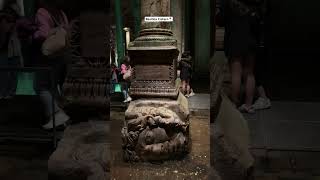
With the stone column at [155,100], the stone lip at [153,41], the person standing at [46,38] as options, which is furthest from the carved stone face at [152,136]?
the person standing at [46,38]

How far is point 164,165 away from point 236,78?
886mm

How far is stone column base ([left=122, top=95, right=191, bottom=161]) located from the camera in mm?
2430

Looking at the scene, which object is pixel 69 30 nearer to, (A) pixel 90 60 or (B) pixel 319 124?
(A) pixel 90 60

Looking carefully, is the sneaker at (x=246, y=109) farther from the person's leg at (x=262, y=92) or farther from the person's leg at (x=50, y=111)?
the person's leg at (x=50, y=111)

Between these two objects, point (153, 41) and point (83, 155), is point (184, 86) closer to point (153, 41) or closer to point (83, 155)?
point (153, 41)

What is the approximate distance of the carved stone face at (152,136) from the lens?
2428 millimetres

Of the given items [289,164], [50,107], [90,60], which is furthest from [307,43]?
[50,107]

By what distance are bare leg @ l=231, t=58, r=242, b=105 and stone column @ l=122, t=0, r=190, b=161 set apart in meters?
0.71

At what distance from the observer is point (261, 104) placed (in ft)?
6.66

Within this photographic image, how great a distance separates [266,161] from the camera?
1.99m

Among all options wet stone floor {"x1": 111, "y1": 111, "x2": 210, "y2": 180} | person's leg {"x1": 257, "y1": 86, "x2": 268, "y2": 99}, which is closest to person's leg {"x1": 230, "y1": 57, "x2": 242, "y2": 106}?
person's leg {"x1": 257, "y1": 86, "x2": 268, "y2": 99}

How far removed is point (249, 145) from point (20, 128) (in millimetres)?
1145

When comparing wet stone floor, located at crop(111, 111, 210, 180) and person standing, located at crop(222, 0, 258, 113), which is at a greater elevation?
person standing, located at crop(222, 0, 258, 113)

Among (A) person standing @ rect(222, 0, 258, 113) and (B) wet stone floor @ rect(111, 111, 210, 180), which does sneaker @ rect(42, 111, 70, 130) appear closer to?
(B) wet stone floor @ rect(111, 111, 210, 180)
